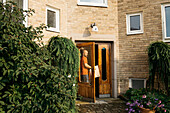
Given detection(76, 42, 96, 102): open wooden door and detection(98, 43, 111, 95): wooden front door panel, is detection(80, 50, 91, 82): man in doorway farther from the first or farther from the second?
detection(98, 43, 111, 95): wooden front door panel

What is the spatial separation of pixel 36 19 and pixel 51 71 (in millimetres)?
2887

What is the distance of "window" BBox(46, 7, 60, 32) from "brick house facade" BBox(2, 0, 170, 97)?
134mm

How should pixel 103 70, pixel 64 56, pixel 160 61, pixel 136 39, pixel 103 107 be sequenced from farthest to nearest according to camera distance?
pixel 103 70
pixel 136 39
pixel 160 61
pixel 103 107
pixel 64 56

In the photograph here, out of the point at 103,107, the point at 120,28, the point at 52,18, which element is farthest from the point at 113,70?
the point at 52,18

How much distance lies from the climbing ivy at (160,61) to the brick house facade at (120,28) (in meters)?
0.73

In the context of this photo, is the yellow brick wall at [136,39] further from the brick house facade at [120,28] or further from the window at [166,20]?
the window at [166,20]

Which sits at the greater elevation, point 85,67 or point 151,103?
point 85,67

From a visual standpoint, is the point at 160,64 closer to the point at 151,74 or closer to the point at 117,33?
the point at 151,74

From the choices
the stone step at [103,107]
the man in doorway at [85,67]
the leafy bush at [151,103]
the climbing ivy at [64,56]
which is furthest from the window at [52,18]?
the leafy bush at [151,103]

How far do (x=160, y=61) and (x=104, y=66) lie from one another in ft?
8.75

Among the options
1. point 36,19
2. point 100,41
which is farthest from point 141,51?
point 36,19

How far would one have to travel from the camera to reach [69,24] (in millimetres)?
7062

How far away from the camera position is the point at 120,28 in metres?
7.66

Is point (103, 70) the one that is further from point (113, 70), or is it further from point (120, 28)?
point (120, 28)
